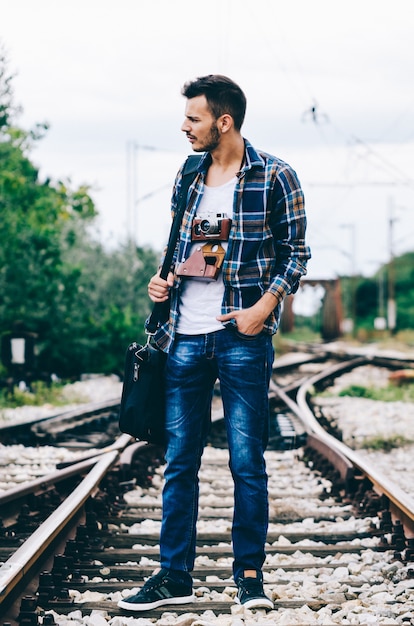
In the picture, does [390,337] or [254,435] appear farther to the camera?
[390,337]

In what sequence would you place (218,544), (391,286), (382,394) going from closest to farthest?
(218,544), (382,394), (391,286)

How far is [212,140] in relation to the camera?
343cm

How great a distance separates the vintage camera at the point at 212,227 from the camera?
3.37 m

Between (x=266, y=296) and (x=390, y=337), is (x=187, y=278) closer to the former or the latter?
(x=266, y=296)

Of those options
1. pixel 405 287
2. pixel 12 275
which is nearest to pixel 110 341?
pixel 12 275

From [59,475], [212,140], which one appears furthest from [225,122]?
[59,475]

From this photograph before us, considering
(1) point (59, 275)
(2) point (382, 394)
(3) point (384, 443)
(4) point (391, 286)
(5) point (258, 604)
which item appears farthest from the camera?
(4) point (391, 286)

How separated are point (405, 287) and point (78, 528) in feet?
248

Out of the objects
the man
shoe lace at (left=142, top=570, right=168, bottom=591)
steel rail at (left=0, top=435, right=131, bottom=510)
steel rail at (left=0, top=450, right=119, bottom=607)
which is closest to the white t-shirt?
the man

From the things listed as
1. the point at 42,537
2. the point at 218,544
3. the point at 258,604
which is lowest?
the point at 218,544

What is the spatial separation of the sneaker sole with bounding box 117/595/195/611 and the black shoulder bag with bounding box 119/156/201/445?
1.86ft

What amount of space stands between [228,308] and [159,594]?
3.40 ft

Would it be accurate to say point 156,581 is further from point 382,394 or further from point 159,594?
point 382,394

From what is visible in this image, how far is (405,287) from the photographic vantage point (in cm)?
7812
